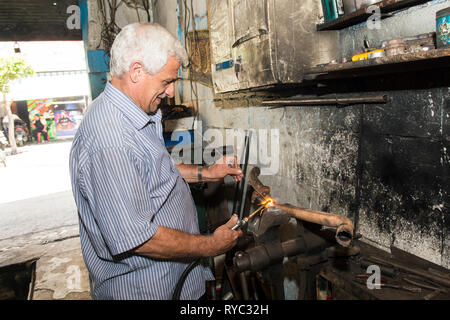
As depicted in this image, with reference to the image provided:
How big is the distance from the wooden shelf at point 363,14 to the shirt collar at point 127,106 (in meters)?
1.25

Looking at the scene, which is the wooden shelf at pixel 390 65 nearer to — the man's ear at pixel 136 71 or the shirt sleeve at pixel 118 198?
the man's ear at pixel 136 71

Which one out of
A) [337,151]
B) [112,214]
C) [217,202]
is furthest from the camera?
[217,202]

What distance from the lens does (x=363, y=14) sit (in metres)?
1.54

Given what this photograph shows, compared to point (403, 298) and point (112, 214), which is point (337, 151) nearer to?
point (403, 298)

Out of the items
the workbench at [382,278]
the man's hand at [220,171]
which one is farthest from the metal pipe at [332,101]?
the workbench at [382,278]

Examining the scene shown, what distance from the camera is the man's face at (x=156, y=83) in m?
1.55

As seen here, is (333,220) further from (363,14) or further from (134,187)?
(363,14)

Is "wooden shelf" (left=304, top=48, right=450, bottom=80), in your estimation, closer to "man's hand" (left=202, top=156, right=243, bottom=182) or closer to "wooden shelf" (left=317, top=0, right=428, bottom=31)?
"wooden shelf" (left=317, top=0, right=428, bottom=31)

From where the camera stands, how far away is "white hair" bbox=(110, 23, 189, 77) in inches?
58.0

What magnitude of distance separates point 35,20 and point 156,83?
721cm

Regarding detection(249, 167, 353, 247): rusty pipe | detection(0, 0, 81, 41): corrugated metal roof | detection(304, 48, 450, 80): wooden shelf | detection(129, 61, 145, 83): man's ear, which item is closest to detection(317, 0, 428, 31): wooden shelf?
detection(304, 48, 450, 80): wooden shelf
